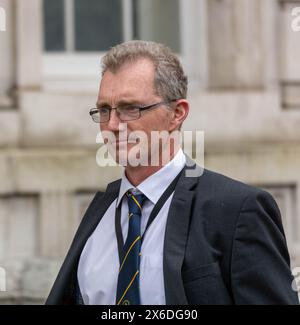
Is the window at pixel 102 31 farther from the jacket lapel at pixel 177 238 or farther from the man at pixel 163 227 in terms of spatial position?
the jacket lapel at pixel 177 238

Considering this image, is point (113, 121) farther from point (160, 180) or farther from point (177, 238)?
point (177, 238)

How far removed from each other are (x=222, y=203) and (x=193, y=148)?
434cm

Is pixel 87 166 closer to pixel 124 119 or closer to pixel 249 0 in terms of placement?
pixel 249 0

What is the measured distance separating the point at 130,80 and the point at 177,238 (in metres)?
0.52

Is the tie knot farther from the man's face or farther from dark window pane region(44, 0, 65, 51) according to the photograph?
dark window pane region(44, 0, 65, 51)

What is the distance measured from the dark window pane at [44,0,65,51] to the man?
4382mm

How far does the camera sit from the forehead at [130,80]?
2947 mm

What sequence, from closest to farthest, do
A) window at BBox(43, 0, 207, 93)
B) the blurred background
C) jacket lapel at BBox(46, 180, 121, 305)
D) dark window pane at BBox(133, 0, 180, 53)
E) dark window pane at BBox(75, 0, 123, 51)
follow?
jacket lapel at BBox(46, 180, 121, 305)
the blurred background
window at BBox(43, 0, 207, 93)
dark window pane at BBox(75, 0, 123, 51)
dark window pane at BBox(133, 0, 180, 53)

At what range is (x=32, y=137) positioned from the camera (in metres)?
7.01

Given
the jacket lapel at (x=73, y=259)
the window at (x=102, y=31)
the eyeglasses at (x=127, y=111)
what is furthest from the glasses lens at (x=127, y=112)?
the window at (x=102, y=31)

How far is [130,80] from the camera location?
2.94m

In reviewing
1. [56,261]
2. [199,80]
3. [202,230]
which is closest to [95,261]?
[202,230]

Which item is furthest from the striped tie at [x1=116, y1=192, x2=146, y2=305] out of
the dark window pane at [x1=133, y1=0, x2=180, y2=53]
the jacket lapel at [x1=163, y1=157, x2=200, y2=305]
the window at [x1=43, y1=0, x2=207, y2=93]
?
the dark window pane at [x1=133, y1=0, x2=180, y2=53]

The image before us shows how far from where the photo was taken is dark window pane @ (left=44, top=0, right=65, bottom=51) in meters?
7.47
